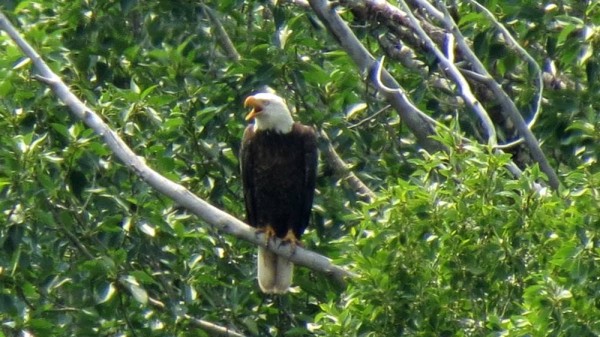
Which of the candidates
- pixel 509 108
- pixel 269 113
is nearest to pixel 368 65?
pixel 509 108

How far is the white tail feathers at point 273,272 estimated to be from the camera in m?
8.27

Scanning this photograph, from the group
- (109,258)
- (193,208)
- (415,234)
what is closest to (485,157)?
(415,234)

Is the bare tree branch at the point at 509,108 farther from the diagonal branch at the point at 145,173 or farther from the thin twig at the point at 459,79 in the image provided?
the diagonal branch at the point at 145,173

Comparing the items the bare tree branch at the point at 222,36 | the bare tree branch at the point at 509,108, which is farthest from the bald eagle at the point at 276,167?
the bare tree branch at the point at 509,108

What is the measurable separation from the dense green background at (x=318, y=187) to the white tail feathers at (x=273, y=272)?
0.09 meters

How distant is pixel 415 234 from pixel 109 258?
1.53 meters

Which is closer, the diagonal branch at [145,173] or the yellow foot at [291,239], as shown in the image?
the diagonal branch at [145,173]

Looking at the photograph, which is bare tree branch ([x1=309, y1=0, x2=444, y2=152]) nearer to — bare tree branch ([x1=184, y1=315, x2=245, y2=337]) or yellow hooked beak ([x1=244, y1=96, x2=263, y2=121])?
yellow hooked beak ([x1=244, y1=96, x2=263, y2=121])

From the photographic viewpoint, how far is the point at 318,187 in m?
8.95

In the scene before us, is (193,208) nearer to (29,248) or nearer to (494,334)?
(29,248)

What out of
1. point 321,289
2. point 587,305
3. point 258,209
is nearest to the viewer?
point 587,305

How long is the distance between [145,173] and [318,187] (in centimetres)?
202

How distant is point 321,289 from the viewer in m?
8.00

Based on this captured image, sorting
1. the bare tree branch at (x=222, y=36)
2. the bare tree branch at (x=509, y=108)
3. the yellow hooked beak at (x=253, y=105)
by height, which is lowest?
the yellow hooked beak at (x=253, y=105)
